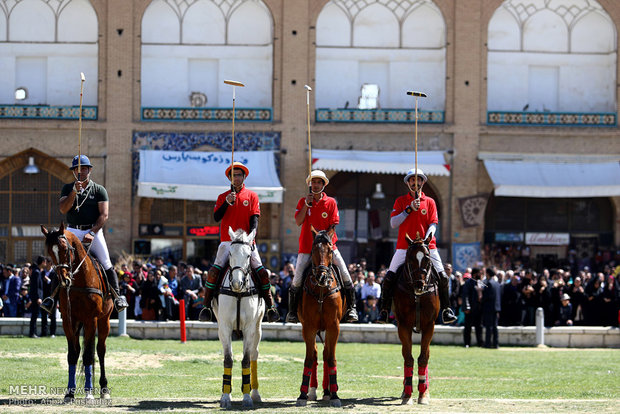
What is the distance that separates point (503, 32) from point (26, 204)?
17520mm

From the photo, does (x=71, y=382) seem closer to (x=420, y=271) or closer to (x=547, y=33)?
(x=420, y=271)

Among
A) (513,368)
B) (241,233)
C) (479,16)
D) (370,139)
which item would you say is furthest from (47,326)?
(479,16)

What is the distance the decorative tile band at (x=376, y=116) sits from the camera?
3578 centimetres

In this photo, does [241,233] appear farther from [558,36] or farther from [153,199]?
[558,36]

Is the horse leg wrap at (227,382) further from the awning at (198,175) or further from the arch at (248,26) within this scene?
the arch at (248,26)

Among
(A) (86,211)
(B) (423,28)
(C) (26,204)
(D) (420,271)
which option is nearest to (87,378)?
(A) (86,211)

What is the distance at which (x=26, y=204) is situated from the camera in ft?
117

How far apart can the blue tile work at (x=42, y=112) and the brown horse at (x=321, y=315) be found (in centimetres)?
2369

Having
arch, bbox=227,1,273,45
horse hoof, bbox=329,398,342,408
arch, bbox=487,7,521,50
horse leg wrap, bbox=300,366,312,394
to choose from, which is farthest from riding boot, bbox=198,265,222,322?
arch, bbox=487,7,521,50

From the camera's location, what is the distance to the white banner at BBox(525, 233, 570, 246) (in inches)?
1437

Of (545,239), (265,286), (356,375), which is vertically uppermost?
(545,239)

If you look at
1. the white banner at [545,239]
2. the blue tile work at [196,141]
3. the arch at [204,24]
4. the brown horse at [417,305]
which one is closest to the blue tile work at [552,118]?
the white banner at [545,239]

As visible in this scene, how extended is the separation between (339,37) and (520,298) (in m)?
13.9

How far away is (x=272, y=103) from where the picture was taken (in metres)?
35.9
